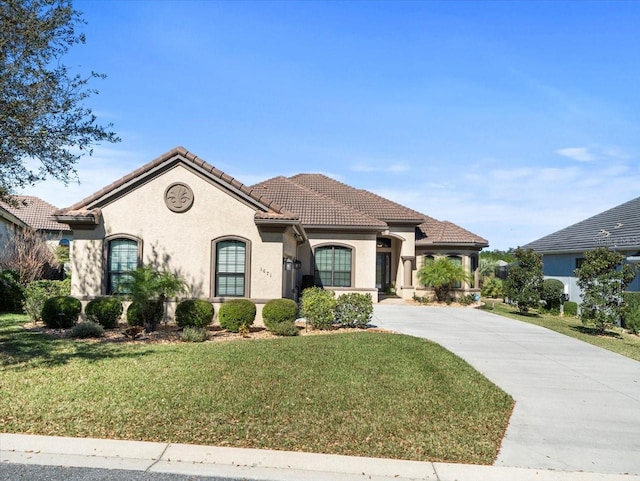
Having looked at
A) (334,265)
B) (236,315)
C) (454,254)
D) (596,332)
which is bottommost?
(596,332)

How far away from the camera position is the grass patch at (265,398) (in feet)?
19.9

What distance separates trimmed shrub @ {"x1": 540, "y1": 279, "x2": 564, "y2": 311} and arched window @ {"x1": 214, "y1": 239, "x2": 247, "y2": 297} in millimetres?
16673

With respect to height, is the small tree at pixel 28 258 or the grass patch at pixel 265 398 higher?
the small tree at pixel 28 258

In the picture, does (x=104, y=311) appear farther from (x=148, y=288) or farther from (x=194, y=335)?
(x=194, y=335)

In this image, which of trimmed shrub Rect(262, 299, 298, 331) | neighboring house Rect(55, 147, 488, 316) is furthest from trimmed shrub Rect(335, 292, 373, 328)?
neighboring house Rect(55, 147, 488, 316)

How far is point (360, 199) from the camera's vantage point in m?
28.0

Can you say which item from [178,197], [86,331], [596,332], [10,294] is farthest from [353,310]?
[10,294]

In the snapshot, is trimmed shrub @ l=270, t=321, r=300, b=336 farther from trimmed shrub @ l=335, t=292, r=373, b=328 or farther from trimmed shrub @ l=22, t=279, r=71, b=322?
trimmed shrub @ l=22, t=279, r=71, b=322

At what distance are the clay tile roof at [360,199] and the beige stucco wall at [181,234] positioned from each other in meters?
11.9

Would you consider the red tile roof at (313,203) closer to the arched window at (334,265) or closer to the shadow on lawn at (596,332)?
the arched window at (334,265)

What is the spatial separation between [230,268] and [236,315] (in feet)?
6.78

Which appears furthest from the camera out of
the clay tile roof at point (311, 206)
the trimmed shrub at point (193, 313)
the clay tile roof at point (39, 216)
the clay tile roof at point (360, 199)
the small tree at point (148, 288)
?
the clay tile roof at point (39, 216)

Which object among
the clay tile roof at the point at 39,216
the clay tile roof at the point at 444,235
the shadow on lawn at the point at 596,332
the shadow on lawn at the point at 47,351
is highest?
the clay tile roof at the point at 39,216

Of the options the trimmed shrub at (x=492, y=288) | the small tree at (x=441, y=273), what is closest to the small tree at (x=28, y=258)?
the small tree at (x=441, y=273)
